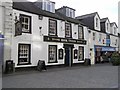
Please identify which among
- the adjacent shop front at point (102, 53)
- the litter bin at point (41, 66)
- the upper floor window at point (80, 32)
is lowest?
the litter bin at point (41, 66)

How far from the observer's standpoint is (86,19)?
29.3m

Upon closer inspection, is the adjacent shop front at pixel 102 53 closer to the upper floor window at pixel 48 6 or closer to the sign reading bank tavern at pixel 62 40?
the sign reading bank tavern at pixel 62 40

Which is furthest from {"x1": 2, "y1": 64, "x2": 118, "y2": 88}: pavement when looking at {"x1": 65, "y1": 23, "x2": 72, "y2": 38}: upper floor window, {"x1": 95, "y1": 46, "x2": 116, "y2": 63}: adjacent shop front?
{"x1": 95, "y1": 46, "x2": 116, "y2": 63}: adjacent shop front

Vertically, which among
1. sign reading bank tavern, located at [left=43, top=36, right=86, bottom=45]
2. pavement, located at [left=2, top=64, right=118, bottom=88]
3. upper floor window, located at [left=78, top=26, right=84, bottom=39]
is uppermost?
upper floor window, located at [left=78, top=26, right=84, bottom=39]

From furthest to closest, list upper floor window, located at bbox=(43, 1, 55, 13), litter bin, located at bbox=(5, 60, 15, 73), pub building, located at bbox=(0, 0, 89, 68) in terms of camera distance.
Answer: upper floor window, located at bbox=(43, 1, 55, 13), pub building, located at bbox=(0, 0, 89, 68), litter bin, located at bbox=(5, 60, 15, 73)

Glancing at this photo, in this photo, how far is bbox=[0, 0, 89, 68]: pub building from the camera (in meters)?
16.0

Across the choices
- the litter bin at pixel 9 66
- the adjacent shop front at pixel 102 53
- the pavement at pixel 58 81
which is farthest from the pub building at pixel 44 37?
the adjacent shop front at pixel 102 53

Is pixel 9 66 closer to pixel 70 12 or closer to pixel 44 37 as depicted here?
pixel 44 37

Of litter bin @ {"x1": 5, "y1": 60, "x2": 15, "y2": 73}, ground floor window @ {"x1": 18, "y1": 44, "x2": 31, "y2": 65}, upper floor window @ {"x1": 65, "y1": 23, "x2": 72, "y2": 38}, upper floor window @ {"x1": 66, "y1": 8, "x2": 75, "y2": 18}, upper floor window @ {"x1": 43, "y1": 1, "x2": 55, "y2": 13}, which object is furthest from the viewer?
upper floor window @ {"x1": 66, "y1": 8, "x2": 75, "y2": 18}

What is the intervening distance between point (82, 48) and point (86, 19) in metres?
7.13

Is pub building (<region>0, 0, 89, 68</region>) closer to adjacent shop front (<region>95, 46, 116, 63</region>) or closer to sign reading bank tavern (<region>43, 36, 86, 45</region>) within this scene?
sign reading bank tavern (<region>43, 36, 86, 45</region>)

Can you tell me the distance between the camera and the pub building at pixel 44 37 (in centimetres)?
1604

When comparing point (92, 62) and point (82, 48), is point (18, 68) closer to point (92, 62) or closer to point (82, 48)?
point (82, 48)

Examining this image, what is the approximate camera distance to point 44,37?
18.5 meters
